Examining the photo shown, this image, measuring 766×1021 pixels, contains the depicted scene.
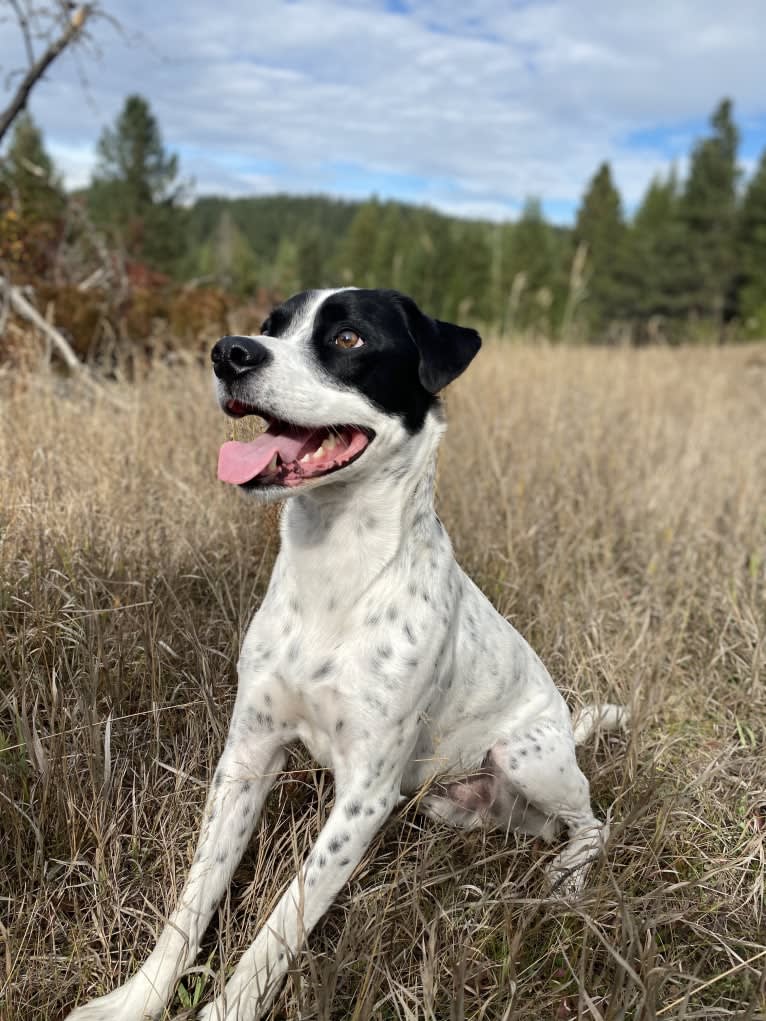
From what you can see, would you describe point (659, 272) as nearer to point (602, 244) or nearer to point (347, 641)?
point (602, 244)

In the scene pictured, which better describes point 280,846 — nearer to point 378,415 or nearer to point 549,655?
point 378,415

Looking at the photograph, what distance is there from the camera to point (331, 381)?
1.97 m

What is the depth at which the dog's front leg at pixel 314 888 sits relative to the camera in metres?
1.72

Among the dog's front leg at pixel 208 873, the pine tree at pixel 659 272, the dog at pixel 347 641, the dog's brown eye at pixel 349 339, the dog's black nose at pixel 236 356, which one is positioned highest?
the pine tree at pixel 659 272

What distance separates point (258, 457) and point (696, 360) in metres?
11.3

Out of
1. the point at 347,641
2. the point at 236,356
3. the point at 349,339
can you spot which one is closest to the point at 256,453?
the point at 236,356

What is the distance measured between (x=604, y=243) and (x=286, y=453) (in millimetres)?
45182

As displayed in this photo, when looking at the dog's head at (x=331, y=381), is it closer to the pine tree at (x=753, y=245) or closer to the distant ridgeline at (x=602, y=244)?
the distant ridgeline at (x=602, y=244)

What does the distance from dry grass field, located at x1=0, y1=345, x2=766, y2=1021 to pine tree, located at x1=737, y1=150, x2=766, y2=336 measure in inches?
1220

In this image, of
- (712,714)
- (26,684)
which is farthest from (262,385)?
(712,714)

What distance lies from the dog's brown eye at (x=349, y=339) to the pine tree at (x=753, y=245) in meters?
32.9

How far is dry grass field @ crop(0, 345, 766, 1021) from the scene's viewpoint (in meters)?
1.86

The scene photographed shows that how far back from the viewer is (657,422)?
6363 millimetres

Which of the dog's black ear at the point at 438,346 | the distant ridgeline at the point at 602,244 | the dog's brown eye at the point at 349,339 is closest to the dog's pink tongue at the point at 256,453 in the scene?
the dog's brown eye at the point at 349,339
